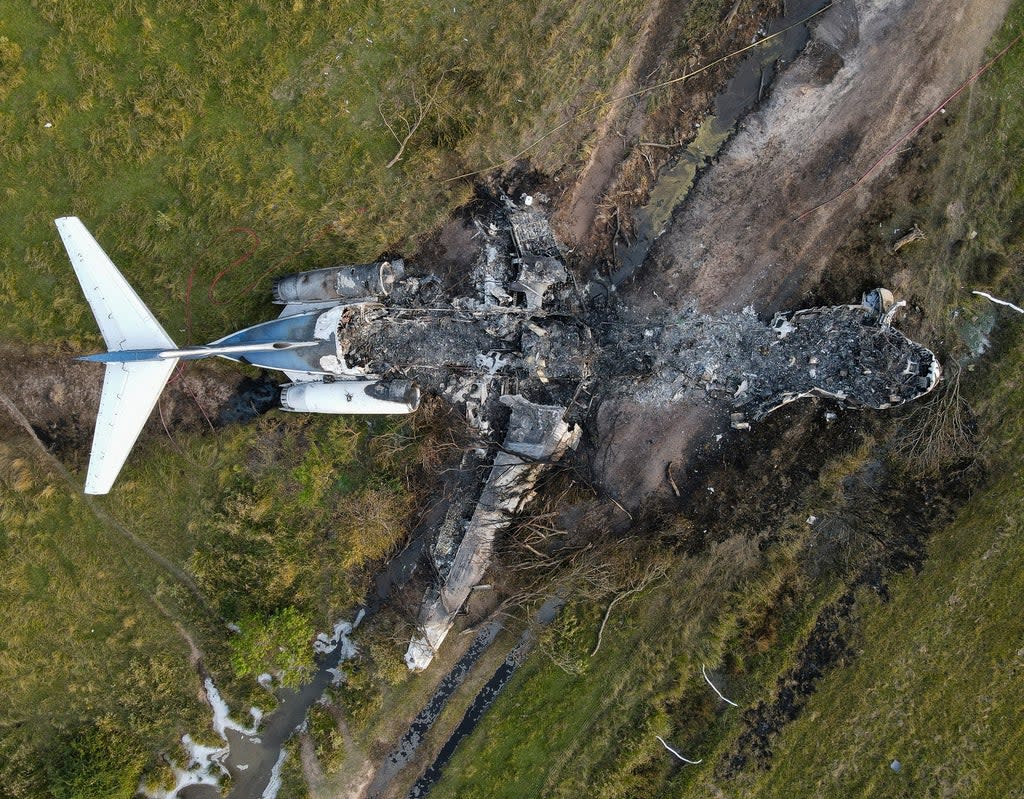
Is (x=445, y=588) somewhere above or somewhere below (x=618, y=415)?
below

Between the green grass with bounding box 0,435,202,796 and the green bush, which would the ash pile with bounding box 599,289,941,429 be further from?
the green grass with bounding box 0,435,202,796

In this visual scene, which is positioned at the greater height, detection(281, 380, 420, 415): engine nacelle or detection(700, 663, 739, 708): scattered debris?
detection(281, 380, 420, 415): engine nacelle

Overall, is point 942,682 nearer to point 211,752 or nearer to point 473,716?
point 473,716

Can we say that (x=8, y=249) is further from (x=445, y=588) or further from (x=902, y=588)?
(x=902, y=588)

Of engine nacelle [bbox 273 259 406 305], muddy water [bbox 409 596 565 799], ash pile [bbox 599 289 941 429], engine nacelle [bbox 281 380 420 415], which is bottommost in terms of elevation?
muddy water [bbox 409 596 565 799]

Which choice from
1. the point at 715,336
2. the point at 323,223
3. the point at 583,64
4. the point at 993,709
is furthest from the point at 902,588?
the point at 323,223

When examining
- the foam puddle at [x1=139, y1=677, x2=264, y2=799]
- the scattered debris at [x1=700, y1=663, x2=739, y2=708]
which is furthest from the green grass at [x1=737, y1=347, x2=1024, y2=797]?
the foam puddle at [x1=139, y1=677, x2=264, y2=799]
